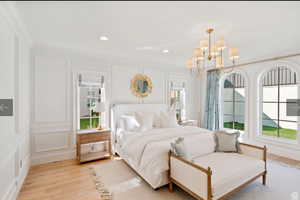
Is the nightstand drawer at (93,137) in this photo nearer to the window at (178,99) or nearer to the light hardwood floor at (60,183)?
the light hardwood floor at (60,183)

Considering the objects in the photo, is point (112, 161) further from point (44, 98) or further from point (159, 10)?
point (159, 10)

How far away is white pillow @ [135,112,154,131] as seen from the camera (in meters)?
3.51

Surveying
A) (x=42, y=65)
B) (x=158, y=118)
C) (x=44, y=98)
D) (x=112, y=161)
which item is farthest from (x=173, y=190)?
(x=42, y=65)

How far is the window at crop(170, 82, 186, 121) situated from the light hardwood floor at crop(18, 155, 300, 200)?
2843 millimetres

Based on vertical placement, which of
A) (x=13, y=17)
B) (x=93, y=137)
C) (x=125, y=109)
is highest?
(x=13, y=17)

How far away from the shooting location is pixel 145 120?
3.61m

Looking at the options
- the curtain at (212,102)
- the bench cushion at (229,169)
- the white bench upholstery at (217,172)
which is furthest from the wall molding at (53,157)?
the curtain at (212,102)

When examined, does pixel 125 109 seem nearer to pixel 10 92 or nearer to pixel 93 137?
pixel 93 137

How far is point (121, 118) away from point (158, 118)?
0.94 m

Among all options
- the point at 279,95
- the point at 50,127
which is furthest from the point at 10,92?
the point at 279,95

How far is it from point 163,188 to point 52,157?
98.2 inches

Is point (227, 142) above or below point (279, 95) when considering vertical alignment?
below

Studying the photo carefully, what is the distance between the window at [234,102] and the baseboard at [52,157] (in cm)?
466

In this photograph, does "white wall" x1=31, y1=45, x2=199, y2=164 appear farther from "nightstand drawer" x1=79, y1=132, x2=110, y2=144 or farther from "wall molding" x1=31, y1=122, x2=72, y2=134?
"nightstand drawer" x1=79, y1=132, x2=110, y2=144
